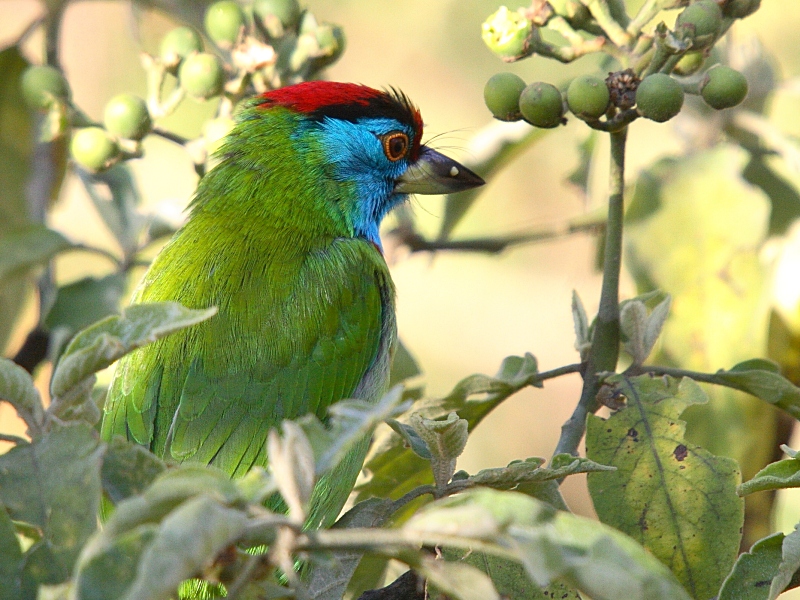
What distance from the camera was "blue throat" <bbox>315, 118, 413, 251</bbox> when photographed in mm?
3209

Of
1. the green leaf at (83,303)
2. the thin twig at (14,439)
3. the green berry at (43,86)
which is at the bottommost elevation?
the green leaf at (83,303)

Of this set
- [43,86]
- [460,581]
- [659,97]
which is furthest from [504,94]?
[43,86]

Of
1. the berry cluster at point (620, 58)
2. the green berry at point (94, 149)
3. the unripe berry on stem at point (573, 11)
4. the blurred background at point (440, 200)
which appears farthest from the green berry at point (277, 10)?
the blurred background at point (440, 200)

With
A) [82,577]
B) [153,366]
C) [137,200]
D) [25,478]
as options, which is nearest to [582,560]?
[82,577]

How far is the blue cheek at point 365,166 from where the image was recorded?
3.21 metres

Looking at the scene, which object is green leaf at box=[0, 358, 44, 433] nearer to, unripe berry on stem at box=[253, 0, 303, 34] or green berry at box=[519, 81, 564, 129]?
green berry at box=[519, 81, 564, 129]

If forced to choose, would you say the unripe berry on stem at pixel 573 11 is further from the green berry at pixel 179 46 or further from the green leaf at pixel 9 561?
the green leaf at pixel 9 561

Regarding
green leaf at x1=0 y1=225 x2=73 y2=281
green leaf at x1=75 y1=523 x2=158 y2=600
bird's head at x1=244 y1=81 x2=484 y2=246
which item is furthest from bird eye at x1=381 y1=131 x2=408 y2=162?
green leaf at x1=75 y1=523 x2=158 y2=600

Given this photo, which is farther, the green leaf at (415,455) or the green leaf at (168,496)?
the green leaf at (415,455)

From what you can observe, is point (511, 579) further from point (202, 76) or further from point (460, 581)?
point (202, 76)

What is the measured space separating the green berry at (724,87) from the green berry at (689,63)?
89 mm

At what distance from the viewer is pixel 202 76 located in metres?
2.70

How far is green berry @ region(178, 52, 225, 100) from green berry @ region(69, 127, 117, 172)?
0.92 ft

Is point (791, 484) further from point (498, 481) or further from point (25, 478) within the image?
point (25, 478)
